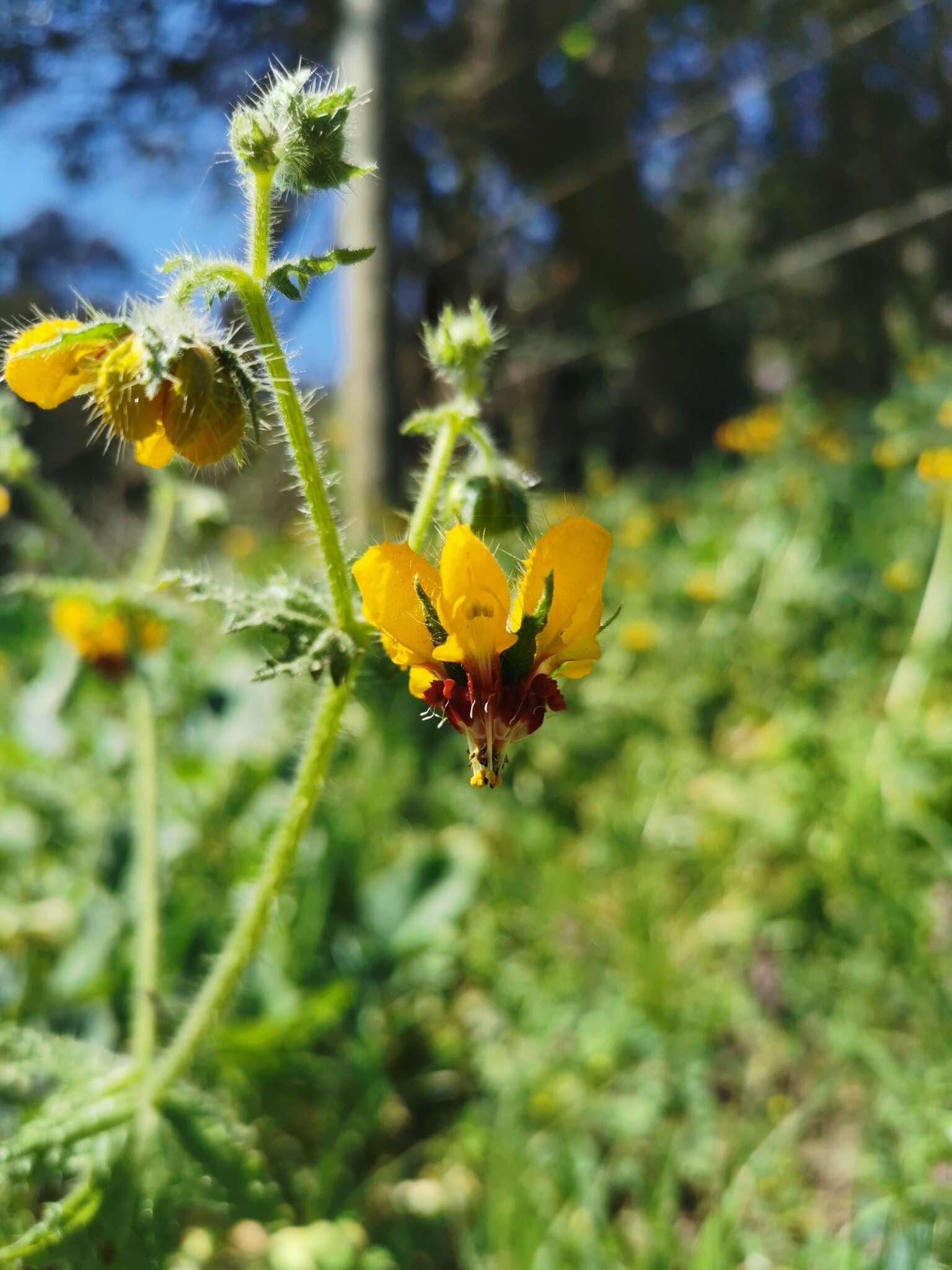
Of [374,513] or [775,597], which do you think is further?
[374,513]

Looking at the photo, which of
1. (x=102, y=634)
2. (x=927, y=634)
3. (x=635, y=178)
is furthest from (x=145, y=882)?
(x=635, y=178)

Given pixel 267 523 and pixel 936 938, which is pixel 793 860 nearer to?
pixel 936 938

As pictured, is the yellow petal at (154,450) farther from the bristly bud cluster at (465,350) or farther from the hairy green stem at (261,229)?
the bristly bud cluster at (465,350)

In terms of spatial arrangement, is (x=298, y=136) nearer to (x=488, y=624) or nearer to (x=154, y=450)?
(x=154, y=450)

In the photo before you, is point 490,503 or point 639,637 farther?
point 639,637

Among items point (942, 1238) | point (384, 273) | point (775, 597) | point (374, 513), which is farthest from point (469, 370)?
point (384, 273)
